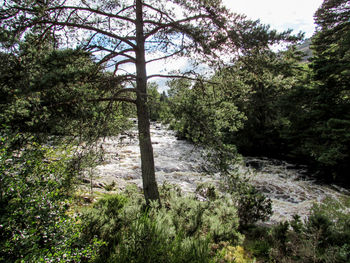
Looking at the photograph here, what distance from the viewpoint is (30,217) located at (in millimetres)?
2057

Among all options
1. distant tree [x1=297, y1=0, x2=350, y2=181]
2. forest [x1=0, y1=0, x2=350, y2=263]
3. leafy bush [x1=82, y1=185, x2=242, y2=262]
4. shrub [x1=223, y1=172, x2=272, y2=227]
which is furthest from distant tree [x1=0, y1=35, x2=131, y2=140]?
distant tree [x1=297, y1=0, x2=350, y2=181]

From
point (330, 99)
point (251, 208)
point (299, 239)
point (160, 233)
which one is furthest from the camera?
point (330, 99)

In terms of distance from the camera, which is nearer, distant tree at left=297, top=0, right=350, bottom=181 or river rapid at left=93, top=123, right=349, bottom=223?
river rapid at left=93, top=123, right=349, bottom=223

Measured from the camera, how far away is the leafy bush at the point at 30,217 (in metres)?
1.85

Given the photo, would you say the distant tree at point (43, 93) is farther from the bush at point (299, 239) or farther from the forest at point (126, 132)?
the bush at point (299, 239)

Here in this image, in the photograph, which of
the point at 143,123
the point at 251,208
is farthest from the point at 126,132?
the point at 251,208

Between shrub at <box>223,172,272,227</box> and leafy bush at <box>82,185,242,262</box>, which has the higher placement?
leafy bush at <box>82,185,242,262</box>

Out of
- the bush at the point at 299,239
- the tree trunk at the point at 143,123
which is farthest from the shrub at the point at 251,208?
the tree trunk at the point at 143,123

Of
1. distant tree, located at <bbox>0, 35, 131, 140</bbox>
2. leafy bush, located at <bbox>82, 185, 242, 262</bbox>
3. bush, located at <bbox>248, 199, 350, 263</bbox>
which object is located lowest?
bush, located at <bbox>248, 199, 350, 263</bbox>

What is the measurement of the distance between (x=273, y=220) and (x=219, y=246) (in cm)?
391

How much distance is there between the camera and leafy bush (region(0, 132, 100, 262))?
6.08ft

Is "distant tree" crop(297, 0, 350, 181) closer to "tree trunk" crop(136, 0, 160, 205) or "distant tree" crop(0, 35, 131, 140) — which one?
"tree trunk" crop(136, 0, 160, 205)

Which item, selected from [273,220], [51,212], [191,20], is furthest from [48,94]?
[273,220]

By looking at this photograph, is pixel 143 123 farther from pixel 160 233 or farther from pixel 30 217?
pixel 30 217
